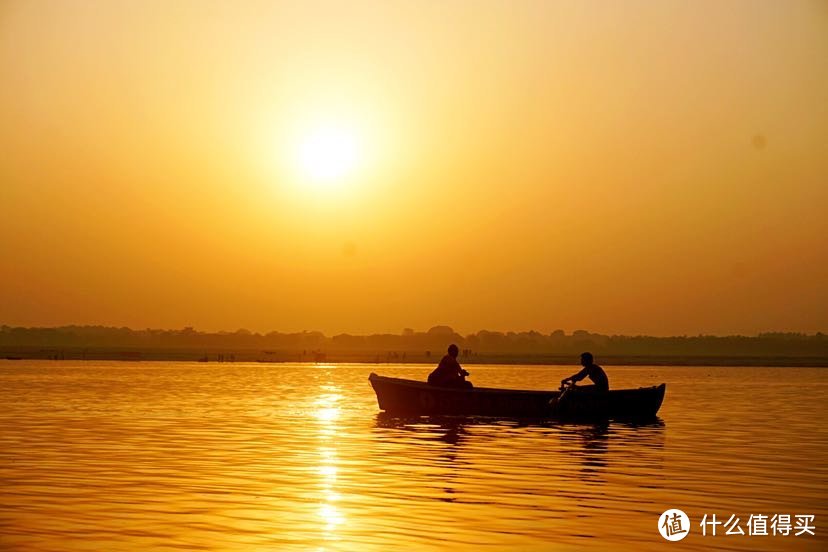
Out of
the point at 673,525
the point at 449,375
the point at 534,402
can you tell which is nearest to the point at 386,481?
the point at 673,525

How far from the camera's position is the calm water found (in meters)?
15.8

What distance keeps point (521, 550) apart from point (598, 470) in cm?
1006

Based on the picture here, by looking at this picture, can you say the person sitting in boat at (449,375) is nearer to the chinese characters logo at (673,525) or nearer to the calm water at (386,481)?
the calm water at (386,481)

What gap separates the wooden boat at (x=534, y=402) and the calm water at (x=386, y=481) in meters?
0.60

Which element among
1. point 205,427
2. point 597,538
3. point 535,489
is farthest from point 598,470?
point 205,427

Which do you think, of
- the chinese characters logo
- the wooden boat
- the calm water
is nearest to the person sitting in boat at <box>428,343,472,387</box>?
the wooden boat

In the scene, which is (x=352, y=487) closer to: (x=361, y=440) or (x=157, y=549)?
(x=157, y=549)

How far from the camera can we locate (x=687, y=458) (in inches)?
1082

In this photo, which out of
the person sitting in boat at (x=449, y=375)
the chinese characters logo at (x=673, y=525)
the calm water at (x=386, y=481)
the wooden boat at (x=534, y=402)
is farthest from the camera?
the person sitting in boat at (x=449, y=375)

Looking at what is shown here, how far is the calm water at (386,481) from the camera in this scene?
51.9ft

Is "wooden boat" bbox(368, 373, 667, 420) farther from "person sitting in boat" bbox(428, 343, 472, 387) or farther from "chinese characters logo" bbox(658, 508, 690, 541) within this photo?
"chinese characters logo" bbox(658, 508, 690, 541)

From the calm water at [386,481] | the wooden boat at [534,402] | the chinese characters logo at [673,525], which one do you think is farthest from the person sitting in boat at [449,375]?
the chinese characters logo at [673,525]

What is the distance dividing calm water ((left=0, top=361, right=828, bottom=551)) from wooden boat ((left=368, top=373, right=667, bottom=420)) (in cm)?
60

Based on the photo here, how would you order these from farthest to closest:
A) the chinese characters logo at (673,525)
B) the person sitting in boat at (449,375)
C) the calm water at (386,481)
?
the person sitting in boat at (449,375), the chinese characters logo at (673,525), the calm water at (386,481)
